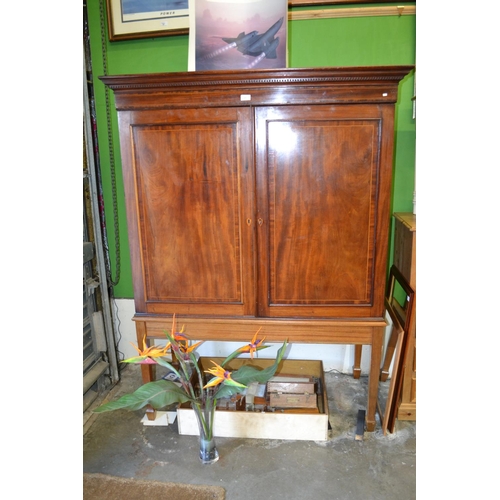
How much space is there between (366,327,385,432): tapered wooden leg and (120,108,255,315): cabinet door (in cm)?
58

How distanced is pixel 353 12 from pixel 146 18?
1072 mm

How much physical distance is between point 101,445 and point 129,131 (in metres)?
1.45

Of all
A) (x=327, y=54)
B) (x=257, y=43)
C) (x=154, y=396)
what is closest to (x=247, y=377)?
(x=154, y=396)

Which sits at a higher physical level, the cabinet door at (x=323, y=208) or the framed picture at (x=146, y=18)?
the framed picture at (x=146, y=18)

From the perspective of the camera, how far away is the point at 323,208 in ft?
5.30

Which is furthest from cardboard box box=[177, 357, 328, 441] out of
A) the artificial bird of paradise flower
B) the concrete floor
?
the artificial bird of paradise flower

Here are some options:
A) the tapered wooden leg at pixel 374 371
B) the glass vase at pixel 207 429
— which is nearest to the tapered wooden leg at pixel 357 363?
the tapered wooden leg at pixel 374 371

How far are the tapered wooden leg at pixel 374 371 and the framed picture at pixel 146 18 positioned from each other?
1802 millimetres

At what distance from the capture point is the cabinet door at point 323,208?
61.0 inches

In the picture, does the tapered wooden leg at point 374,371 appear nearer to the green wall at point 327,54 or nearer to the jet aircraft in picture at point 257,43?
the green wall at point 327,54

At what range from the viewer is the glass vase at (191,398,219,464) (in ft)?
5.32

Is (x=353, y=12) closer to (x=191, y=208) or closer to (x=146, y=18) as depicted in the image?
(x=146, y=18)
